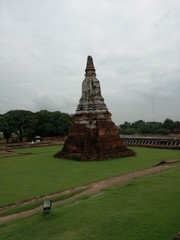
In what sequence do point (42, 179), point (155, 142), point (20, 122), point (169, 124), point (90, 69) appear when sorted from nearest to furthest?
point (42, 179) < point (90, 69) < point (155, 142) < point (20, 122) < point (169, 124)

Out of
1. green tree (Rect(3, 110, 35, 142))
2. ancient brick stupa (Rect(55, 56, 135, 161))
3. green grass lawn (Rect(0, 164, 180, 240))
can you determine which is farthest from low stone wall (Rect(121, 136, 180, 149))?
green grass lawn (Rect(0, 164, 180, 240))

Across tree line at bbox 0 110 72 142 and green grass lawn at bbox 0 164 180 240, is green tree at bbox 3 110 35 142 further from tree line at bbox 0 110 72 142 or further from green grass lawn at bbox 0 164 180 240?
green grass lawn at bbox 0 164 180 240

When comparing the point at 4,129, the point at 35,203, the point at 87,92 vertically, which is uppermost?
the point at 87,92

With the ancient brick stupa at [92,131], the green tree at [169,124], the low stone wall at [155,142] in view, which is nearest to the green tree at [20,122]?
the low stone wall at [155,142]

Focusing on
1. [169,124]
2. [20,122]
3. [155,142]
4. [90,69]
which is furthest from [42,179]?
[169,124]

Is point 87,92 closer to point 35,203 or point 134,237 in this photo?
point 35,203

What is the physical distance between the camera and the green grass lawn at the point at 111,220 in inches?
228

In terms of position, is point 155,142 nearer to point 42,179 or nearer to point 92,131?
point 92,131

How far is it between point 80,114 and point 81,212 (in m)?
15.6

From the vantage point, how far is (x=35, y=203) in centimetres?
916

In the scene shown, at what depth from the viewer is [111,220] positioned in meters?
6.56

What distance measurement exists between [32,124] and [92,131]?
69.9ft

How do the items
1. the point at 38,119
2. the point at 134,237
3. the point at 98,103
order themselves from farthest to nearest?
the point at 38,119 → the point at 98,103 → the point at 134,237

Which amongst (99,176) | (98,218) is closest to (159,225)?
(98,218)
